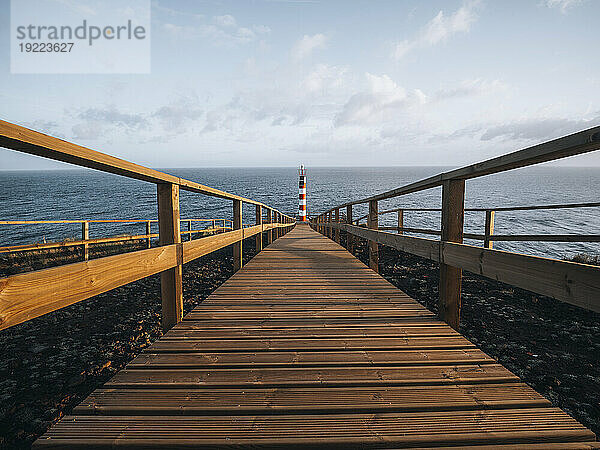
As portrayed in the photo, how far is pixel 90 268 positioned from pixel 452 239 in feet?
7.56

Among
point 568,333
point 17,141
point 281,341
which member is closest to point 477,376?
point 281,341

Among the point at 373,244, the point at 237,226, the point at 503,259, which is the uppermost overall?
the point at 503,259

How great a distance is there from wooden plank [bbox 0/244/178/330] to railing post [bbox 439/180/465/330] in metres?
2.10

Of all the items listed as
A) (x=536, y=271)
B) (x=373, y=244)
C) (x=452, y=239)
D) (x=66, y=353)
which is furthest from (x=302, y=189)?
(x=536, y=271)

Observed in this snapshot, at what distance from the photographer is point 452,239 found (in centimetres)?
235

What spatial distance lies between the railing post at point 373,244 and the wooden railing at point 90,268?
274 cm

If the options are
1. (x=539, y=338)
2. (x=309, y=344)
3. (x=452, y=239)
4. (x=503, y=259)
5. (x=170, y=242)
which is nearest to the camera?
(x=503, y=259)

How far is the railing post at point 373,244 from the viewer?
14.8 ft

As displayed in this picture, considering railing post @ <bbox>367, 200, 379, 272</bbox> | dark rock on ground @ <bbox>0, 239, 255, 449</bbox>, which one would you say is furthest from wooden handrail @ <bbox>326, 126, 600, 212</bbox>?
dark rock on ground @ <bbox>0, 239, 255, 449</bbox>

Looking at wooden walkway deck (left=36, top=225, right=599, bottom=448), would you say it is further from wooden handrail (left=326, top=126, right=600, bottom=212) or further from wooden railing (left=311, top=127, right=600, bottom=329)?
wooden handrail (left=326, top=126, right=600, bottom=212)

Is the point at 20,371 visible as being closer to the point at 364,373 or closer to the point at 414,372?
the point at 364,373

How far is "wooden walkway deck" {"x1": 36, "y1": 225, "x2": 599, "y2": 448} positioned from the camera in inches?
44.7

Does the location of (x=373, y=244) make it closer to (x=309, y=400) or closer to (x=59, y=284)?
(x=309, y=400)

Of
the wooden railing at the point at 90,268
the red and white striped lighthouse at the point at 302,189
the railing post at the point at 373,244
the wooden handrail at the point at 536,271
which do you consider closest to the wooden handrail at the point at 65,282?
the wooden railing at the point at 90,268
